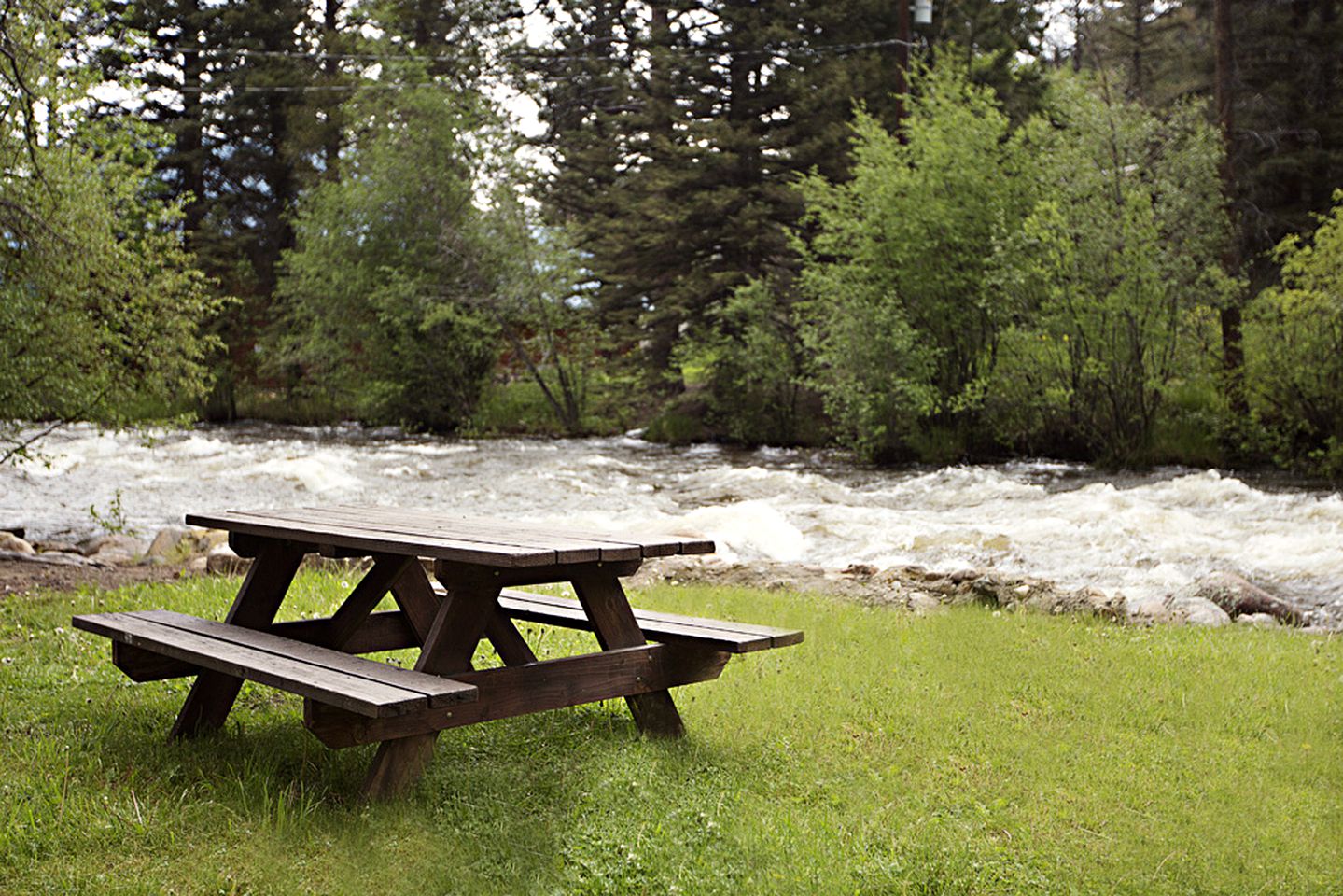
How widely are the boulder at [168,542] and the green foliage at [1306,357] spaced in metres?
13.4

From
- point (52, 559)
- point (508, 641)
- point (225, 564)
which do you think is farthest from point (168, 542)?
point (508, 641)

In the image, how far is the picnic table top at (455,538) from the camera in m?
3.80

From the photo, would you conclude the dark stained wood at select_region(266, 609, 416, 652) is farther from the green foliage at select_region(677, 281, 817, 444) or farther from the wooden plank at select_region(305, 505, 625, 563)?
the green foliage at select_region(677, 281, 817, 444)

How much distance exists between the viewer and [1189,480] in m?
14.3

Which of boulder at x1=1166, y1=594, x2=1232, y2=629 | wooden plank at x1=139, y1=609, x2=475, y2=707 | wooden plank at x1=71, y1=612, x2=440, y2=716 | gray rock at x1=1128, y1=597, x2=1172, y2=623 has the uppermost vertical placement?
wooden plank at x1=71, y1=612, x2=440, y2=716

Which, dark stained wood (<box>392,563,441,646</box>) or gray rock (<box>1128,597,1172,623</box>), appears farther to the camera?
gray rock (<box>1128,597,1172,623</box>)

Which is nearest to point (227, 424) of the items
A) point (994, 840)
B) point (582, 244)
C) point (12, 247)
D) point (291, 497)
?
point (582, 244)

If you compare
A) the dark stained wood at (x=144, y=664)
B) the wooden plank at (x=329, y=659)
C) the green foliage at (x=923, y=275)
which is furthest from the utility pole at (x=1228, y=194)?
the dark stained wood at (x=144, y=664)

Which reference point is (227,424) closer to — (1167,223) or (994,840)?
(1167,223)

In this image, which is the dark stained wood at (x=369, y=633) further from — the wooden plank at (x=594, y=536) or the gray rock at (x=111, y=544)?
the gray rock at (x=111, y=544)

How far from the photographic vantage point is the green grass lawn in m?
3.47

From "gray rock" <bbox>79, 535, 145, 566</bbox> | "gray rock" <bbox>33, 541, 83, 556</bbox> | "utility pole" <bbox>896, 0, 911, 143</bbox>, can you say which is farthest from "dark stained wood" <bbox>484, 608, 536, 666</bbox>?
"utility pole" <bbox>896, 0, 911, 143</bbox>

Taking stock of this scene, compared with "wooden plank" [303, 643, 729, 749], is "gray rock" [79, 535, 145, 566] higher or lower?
lower

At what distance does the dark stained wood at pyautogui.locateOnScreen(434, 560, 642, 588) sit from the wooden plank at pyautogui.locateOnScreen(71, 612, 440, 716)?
545 millimetres
